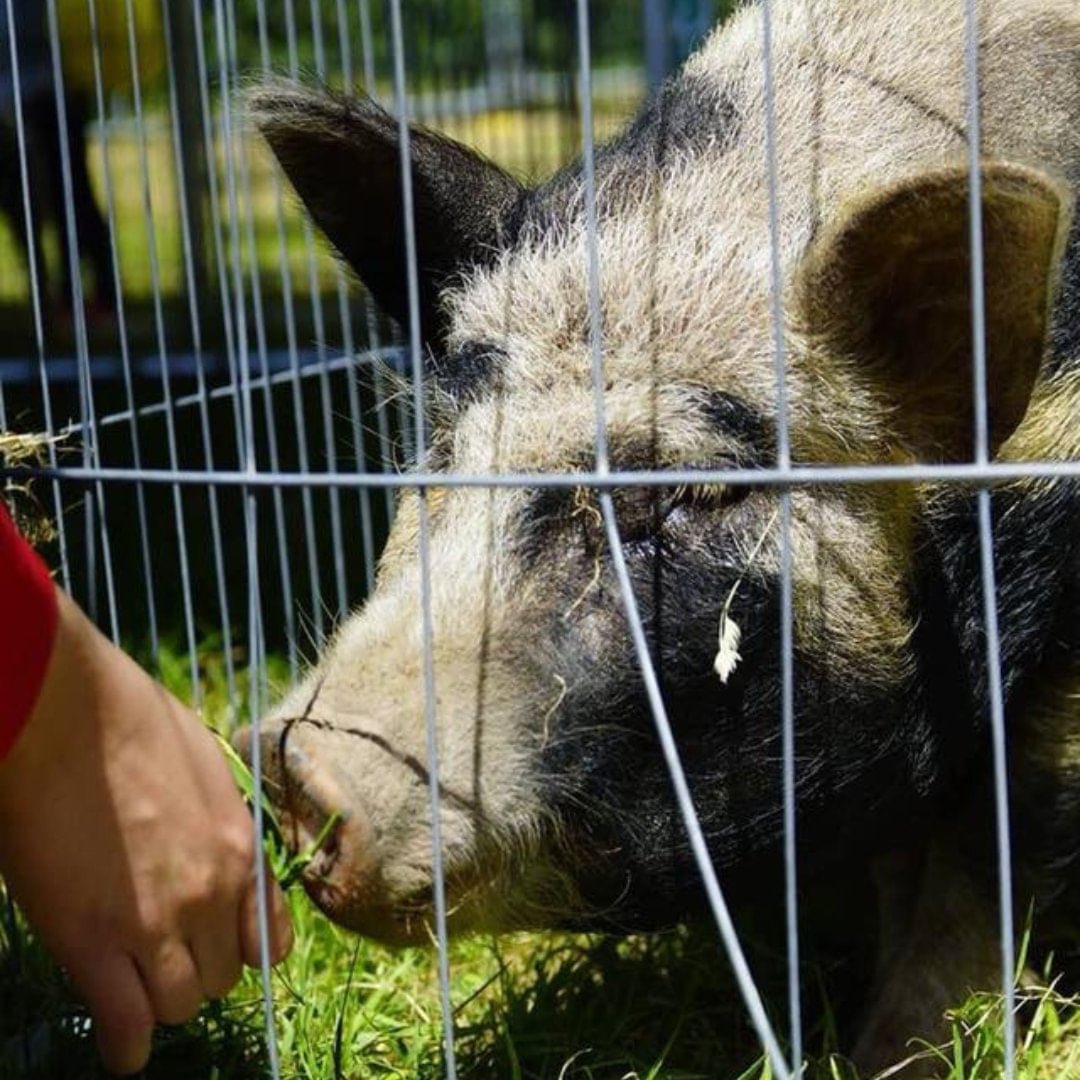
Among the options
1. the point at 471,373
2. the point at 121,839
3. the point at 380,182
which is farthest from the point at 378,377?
the point at 121,839

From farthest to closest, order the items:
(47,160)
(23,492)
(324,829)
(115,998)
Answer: (47,160)
(23,492)
(324,829)
(115,998)

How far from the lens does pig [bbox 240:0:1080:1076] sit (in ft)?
7.32

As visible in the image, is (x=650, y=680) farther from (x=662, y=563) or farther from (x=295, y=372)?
(x=295, y=372)

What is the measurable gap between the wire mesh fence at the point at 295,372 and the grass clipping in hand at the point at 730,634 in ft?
0.13

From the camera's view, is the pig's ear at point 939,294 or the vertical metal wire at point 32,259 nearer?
the pig's ear at point 939,294

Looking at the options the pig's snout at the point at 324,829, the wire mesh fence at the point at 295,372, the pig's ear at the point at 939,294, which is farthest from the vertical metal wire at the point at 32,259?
the pig's ear at the point at 939,294

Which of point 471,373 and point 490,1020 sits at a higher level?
point 471,373

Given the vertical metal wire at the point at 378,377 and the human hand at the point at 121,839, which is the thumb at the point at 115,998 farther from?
the vertical metal wire at the point at 378,377

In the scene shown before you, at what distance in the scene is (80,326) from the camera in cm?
254

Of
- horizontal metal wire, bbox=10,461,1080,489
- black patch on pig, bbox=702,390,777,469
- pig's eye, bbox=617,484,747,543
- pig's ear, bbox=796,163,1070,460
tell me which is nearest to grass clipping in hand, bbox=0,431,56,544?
horizontal metal wire, bbox=10,461,1080,489

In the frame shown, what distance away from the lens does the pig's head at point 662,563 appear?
2.20 metres

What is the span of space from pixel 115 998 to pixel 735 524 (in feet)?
3.35

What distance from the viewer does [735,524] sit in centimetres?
243

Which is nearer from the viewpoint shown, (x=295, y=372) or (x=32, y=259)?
(x=32, y=259)
